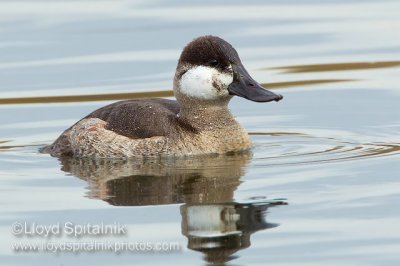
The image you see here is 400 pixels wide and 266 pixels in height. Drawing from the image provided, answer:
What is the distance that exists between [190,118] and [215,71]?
56 centimetres

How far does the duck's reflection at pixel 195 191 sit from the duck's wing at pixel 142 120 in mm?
324

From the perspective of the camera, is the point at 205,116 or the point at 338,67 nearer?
the point at 205,116

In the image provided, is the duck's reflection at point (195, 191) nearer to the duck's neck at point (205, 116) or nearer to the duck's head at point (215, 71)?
the duck's neck at point (205, 116)

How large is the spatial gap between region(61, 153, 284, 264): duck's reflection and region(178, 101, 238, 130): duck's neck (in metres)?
0.39

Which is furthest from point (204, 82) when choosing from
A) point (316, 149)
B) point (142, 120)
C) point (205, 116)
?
point (316, 149)

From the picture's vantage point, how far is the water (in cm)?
945

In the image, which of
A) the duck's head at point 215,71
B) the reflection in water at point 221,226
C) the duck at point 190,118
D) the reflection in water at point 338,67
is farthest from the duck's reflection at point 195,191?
the reflection in water at point 338,67

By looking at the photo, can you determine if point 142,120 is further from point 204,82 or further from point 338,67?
point 338,67

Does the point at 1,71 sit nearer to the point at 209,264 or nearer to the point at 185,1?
the point at 185,1

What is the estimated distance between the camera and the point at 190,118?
1297cm

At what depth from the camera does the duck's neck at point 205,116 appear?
12.9 metres

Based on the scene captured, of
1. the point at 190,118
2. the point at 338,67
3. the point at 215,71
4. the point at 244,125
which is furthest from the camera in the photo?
the point at 338,67

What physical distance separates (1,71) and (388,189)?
Result: 7905mm

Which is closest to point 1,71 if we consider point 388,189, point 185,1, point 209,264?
point 185,1
